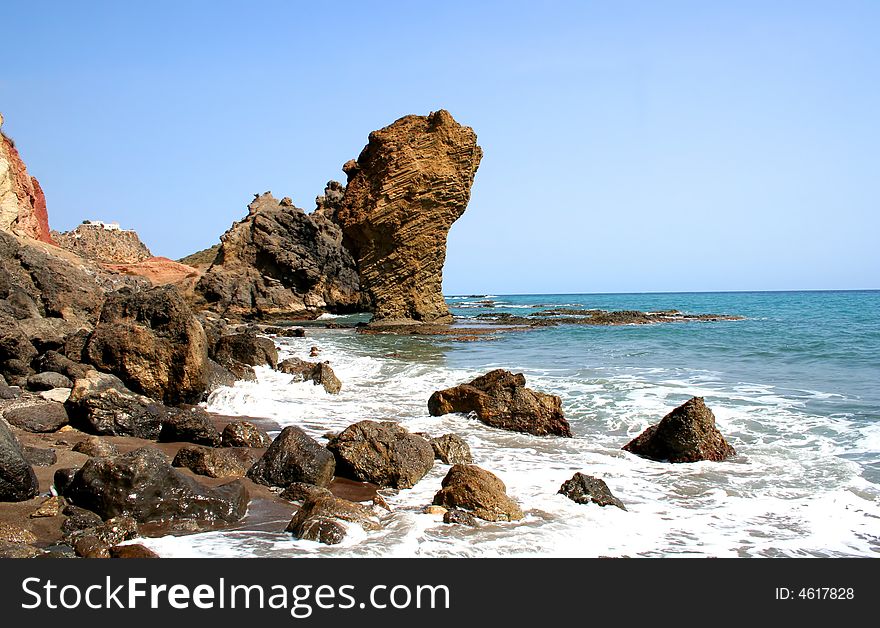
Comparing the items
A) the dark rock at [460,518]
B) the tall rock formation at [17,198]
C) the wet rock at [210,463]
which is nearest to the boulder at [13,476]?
the wet rock at [210,463]

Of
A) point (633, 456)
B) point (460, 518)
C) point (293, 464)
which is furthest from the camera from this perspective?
point (633, 456)

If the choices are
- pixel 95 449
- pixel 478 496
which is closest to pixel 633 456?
pixel 478 496

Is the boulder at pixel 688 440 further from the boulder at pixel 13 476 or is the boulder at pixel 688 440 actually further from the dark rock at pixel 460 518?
the boulder at pixel 13 476

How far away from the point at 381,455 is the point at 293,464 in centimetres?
107

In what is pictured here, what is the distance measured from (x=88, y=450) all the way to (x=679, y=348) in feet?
70.8

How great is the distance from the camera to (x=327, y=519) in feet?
18.2

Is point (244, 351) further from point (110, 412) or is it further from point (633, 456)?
point (633, 456)

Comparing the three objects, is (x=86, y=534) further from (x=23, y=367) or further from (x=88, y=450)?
(x=23, y=367)

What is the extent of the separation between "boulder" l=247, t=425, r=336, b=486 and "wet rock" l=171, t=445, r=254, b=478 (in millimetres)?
194

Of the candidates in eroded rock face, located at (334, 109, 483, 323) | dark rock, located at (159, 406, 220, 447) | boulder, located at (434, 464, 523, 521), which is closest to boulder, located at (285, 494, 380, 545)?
boulder, located at (434, 464, 523, 521)

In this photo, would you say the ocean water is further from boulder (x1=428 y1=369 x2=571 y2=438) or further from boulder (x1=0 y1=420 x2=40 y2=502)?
boulder (x1=0 y1=420 x2=40 y2=502)

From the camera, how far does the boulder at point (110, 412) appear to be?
8336mm
